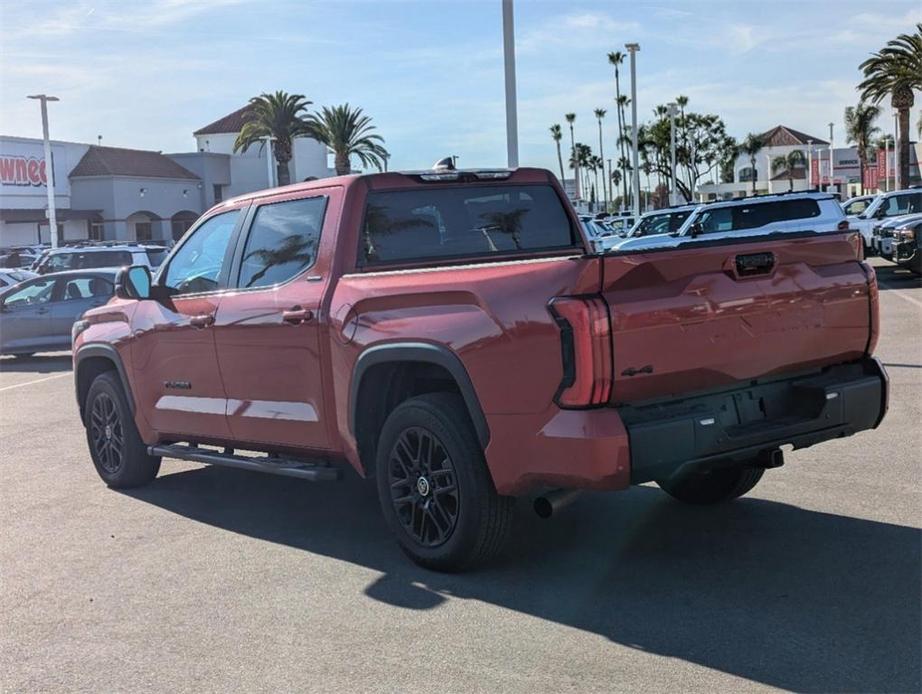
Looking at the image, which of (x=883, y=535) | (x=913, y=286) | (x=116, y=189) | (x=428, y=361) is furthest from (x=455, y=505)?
(x=116, y=189)

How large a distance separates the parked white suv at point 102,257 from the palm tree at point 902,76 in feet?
119

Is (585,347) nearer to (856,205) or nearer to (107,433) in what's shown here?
(107,433)

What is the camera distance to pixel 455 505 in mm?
5523

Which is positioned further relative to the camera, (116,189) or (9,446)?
(116,189)

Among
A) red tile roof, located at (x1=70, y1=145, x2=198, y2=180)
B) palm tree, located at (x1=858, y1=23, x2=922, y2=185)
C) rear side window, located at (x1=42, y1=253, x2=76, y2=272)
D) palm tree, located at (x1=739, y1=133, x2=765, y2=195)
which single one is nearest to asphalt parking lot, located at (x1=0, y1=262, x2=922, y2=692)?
rear side window, located at (x1=42, y1=253, x2=76, y2=272)

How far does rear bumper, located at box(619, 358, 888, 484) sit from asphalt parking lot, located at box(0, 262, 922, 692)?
0.66 m

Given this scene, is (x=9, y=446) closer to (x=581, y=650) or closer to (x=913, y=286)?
(x=581, y=650)

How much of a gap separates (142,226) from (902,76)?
44.7 m

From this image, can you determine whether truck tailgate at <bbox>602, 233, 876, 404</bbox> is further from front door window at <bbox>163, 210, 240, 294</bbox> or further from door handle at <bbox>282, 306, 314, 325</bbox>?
front door window at <bbox>163, 210, 240, 294</bbox>

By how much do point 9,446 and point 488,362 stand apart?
22.3 feet

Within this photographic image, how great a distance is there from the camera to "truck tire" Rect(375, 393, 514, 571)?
5340 millimetres

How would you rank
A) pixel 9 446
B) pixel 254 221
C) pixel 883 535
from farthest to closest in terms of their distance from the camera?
pixel 9 446 → pixel 254 221 → pixel 883 535

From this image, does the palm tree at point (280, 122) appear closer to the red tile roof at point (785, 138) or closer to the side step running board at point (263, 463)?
the side step running board at point (263, 463)

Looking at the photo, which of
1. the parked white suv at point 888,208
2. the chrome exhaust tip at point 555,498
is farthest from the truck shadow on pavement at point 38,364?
the parked white suv at point 888,208
